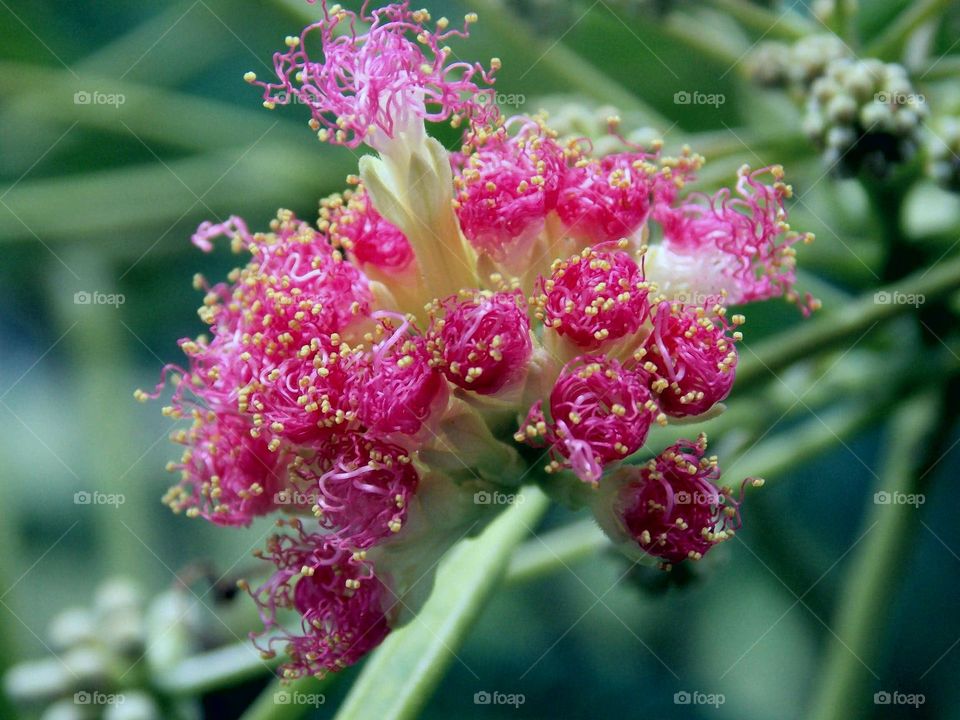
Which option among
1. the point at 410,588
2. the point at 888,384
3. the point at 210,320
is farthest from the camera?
the point at 888,384

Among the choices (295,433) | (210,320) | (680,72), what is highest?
(680,72)

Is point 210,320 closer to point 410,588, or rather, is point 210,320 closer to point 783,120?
point 410,588

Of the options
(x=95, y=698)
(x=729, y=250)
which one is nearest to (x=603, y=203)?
(x=729, y=250)

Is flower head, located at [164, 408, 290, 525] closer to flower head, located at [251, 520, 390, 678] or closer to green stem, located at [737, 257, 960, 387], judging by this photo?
flower head, located at [251, 520, 390, 678]

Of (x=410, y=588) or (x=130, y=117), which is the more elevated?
(x=130, y=117)

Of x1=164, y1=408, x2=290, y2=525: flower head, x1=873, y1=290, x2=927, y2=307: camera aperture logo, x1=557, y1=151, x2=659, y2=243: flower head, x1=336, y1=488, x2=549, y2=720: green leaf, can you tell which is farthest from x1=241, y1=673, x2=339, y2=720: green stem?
x1=873, y1=290, x2=927, y2=307: camera aperture logo

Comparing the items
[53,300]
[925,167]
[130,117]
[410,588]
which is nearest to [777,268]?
[925,167]

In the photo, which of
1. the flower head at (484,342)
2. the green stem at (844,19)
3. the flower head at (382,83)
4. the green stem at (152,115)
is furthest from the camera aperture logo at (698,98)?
the flower head at (484,342)
